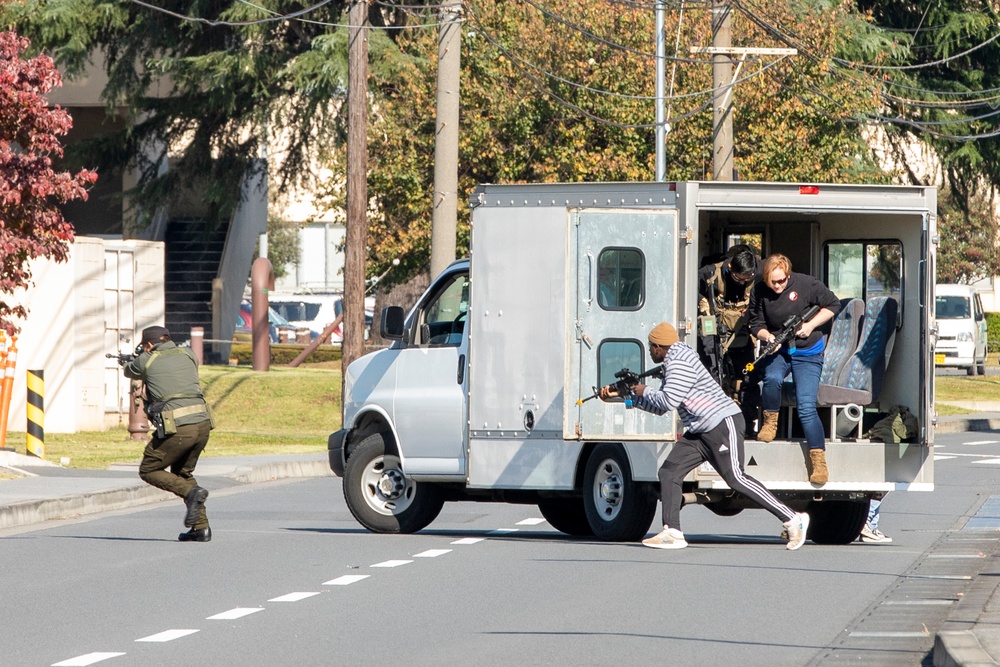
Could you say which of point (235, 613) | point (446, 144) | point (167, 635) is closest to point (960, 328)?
point (446, 144)

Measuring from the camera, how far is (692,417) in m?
13.7

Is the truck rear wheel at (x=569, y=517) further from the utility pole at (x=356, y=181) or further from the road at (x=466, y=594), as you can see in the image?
the utility pole at (x=356, y=181)

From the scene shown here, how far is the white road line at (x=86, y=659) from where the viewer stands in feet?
29.3

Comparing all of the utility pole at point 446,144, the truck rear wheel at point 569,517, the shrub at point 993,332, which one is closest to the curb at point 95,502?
the utility pole at point 446,144

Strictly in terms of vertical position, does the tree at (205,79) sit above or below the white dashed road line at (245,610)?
above

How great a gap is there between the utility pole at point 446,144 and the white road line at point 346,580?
40.1ft

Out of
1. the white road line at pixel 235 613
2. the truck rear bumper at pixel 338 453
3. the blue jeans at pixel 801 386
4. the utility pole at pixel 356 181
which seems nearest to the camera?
the white road line at pixel 235 613

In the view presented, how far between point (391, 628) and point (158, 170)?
3375 centimetres

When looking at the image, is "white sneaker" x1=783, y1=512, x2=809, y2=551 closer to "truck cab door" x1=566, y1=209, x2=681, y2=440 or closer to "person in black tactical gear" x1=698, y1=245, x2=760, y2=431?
"truck cab door" x1=566, y1=209, x2=681, y2=440

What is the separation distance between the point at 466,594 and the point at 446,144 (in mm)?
14063

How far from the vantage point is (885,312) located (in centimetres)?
1507

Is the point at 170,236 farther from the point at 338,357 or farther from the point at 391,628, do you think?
the point at 391,628

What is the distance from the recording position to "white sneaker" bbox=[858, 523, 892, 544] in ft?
50.1

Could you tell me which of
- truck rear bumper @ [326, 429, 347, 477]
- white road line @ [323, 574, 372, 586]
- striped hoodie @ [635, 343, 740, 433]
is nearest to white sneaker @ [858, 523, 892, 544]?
striped hoodie @ [635, 343, 740, 433]
